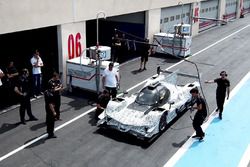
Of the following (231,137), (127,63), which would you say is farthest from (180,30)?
(231,137)

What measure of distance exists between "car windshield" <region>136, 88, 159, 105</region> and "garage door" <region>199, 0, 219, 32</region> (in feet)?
69.8

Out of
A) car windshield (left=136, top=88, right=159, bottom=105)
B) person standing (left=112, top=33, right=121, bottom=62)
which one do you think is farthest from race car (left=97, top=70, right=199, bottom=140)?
person standing (left=112, top=33, right=121, bottom=62)

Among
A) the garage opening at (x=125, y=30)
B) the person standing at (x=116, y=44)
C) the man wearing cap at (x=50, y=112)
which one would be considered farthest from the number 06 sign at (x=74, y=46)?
the garage opening at (x=125, y=30)

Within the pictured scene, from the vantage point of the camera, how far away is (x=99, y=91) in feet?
46.1

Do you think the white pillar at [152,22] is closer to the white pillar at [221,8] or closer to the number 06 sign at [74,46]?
the number 06 sign at [74,46]

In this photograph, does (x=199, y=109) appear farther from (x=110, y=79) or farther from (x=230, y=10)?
(x=230, y=10)

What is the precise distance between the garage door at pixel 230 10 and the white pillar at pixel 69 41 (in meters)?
25.9

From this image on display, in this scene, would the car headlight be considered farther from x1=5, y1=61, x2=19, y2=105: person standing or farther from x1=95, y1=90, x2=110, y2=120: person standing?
x1=5, y1=61, x2=19, y2=105: person standing

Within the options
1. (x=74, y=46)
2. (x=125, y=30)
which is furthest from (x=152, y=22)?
(x=74, y=46)

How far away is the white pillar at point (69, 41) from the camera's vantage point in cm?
1483

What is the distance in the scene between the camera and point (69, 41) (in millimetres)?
15242

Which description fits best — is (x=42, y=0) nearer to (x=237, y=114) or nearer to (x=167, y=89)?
(x=167, y=89)

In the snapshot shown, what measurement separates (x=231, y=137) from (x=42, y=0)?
8809 millimetres

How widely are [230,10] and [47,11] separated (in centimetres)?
3153
